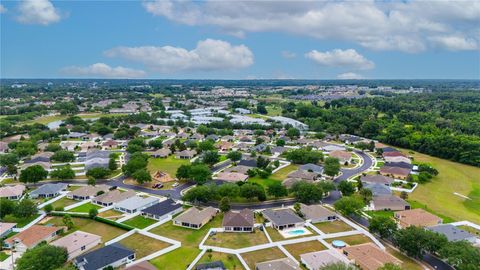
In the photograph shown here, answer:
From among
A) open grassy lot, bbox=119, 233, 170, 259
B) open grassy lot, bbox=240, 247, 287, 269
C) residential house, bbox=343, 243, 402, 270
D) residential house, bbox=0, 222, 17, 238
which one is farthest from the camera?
residential house, bbox=0, 222, 17, 238

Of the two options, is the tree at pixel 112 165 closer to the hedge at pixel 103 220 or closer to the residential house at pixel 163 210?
the hedge at pixel 103 220

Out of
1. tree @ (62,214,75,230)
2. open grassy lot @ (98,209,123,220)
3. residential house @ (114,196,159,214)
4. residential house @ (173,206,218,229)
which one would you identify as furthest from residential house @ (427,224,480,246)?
tree @ (62,214,75,230)

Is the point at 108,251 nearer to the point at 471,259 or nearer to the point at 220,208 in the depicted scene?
the point at 220,208

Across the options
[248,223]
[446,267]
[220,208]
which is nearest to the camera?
[446,267]

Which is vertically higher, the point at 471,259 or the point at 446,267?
the point at 471,259

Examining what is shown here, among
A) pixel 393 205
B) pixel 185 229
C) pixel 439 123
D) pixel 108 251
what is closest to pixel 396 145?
pixel 439 123

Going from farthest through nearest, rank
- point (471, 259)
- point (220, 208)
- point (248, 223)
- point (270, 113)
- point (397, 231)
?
point (270, 113), point (220, 208), point (248, 223), point (397, 231), point (471, 259)

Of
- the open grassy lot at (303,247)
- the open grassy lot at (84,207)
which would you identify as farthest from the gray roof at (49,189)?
the open grassy lot at (303,247)

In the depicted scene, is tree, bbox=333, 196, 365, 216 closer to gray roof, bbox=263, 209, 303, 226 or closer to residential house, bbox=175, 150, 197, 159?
gray roof, bbox=263, 209, 303, 226
